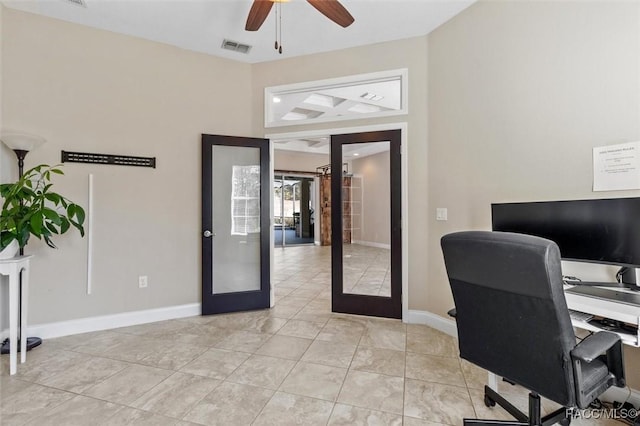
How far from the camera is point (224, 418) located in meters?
1.82

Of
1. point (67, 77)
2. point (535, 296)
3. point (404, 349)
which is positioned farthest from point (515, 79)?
point (67, 77)

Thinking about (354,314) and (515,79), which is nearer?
(515,79)

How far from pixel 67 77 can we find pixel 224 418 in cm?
358

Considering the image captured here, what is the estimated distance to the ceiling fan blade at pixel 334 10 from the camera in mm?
2199

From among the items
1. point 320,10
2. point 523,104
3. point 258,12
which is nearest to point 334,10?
point 320,10

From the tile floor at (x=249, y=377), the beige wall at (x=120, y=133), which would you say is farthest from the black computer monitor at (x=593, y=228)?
the beige wall at (x=120, y=133)

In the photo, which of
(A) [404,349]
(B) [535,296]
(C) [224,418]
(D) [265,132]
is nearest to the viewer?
(B) [535,296]

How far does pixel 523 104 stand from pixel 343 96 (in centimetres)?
282

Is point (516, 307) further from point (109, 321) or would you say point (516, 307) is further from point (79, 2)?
point (79, 2)

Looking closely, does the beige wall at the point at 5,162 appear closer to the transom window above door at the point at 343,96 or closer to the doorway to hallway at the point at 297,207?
the transom window above door at the point at 343,96

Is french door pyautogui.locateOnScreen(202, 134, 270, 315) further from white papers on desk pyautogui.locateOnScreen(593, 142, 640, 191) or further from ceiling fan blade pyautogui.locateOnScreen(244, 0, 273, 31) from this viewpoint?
white papers on desk pyautogui.locateOnScreen(593, 142, 640, 191)

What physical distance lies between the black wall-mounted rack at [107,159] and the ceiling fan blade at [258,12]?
6.22 ft

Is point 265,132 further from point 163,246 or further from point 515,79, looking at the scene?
point 515,79

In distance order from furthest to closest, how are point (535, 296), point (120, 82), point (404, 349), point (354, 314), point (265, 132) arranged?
1. point (265, 132)
2. point (354, 314)
3. point (120, 82)
4. point (404, 349)
5. point (535, 296)
